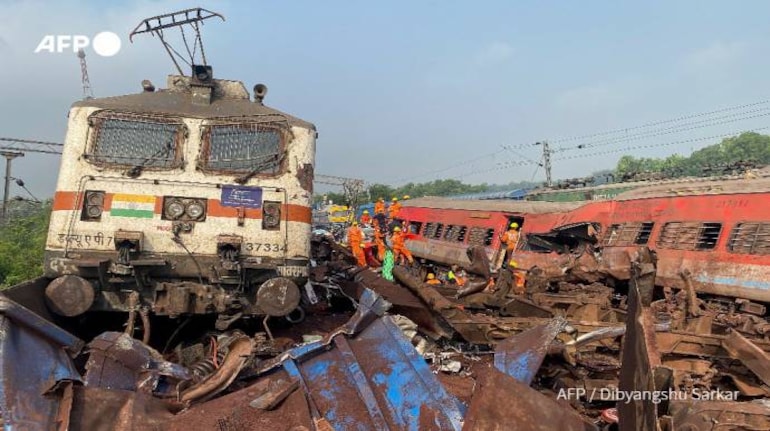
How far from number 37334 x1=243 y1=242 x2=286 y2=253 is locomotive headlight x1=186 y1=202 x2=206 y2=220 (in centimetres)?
58

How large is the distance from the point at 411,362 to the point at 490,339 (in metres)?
2.64

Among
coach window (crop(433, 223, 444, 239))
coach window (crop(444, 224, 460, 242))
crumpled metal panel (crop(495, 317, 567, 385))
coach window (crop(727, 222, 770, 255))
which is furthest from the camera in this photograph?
coach window (crop(433, 223, 444, 239))

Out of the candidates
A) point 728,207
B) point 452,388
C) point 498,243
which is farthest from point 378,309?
point 498,243

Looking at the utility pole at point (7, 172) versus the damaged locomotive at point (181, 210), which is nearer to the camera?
the damaged locomotive at point (181, 210)

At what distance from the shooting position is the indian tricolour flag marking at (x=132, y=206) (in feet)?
18.6

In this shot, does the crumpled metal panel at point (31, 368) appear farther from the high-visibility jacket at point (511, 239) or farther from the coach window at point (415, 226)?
the coach window at point (415, 226)

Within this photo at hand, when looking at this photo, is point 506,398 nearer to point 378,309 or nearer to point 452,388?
point 378,309

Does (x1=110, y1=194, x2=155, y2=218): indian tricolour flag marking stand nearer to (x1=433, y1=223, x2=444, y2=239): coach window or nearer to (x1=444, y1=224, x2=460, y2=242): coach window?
(x1=444, y1=224, x2=460, y2=242): coach window

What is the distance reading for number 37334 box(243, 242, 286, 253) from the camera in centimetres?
580

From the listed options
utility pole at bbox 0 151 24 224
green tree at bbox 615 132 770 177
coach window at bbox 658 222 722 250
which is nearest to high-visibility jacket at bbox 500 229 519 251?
coach window at bbox 658 222 722 250

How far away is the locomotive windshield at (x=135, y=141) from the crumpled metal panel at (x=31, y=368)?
253cm

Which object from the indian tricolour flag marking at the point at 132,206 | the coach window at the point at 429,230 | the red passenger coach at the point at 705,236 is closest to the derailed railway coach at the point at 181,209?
the indian tricolour flag marking at the point at 132,206

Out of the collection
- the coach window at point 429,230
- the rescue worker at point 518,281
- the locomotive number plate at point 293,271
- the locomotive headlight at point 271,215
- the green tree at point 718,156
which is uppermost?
the green tree at point 718,156

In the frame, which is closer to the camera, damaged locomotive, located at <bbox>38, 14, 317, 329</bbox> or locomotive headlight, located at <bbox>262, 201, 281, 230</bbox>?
damaged locomotive, located at <bbox>38, 14, 317, 329</bbox>
